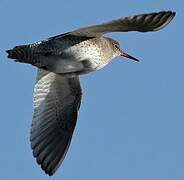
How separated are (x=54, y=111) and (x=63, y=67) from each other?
2.32 metres

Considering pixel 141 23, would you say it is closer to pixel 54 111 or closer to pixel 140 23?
pixel 140 23

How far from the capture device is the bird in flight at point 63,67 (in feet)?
34.1

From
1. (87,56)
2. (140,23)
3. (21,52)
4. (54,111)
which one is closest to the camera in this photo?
(140,23)

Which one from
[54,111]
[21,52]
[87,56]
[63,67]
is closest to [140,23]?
[87,56]

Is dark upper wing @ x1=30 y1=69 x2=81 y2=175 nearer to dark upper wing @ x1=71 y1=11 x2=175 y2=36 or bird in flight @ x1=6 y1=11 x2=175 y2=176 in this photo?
bird in flight @ x1=6 y1=11 x2=175 y2=176

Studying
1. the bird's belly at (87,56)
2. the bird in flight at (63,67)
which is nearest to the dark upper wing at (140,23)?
the bird in flight at (63,67)

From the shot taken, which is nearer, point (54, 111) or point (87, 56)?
point (87, 56)

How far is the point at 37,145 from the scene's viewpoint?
1347 centimetres

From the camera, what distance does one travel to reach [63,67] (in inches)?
464

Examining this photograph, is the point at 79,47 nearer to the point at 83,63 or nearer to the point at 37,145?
the point at 83,63

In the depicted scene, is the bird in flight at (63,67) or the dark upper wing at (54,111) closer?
the bird in flight at (63,67)

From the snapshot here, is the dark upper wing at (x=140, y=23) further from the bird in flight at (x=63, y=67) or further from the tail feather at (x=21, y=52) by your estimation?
the tail feather at (x=21, y=52)

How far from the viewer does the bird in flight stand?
10406mm

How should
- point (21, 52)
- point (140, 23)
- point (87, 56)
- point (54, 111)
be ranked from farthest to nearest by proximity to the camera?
point (54, 111) < point (87, 56) < point (21, 52) < point (140, 23)
